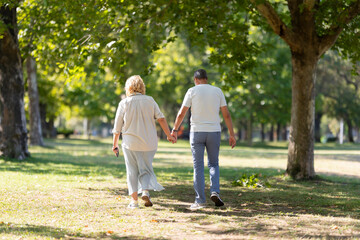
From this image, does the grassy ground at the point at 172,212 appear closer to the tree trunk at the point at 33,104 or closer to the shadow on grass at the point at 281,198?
the shadow on grass at the point at 281,198

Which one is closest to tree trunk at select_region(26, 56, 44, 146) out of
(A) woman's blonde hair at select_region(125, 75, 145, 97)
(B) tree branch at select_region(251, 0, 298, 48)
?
(B) tree branch at select_region(251, 0, 298, 48)

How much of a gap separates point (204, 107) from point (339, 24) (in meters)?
5.59

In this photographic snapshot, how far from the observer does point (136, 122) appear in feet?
26.6

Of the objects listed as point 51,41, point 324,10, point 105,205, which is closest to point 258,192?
→ point 105,205

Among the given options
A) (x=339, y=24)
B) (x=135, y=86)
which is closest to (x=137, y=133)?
(x=135, y=86)

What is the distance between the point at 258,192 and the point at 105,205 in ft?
12.2

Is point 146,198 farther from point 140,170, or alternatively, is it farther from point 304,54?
point 304,54

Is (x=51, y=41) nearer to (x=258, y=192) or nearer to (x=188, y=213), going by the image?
(x=258, y=192)

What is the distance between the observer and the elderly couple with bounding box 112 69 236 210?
8086 mm

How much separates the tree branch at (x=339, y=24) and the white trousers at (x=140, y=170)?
21.2ft

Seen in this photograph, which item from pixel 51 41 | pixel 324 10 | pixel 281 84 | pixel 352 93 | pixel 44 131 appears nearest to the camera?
pixel 324 10

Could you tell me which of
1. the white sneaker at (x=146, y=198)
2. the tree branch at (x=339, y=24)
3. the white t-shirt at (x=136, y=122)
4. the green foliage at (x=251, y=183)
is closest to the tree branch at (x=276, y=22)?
the tree branch at (x=339, y=24)

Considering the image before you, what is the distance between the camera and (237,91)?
133 feet

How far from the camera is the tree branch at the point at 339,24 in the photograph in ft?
39.6
